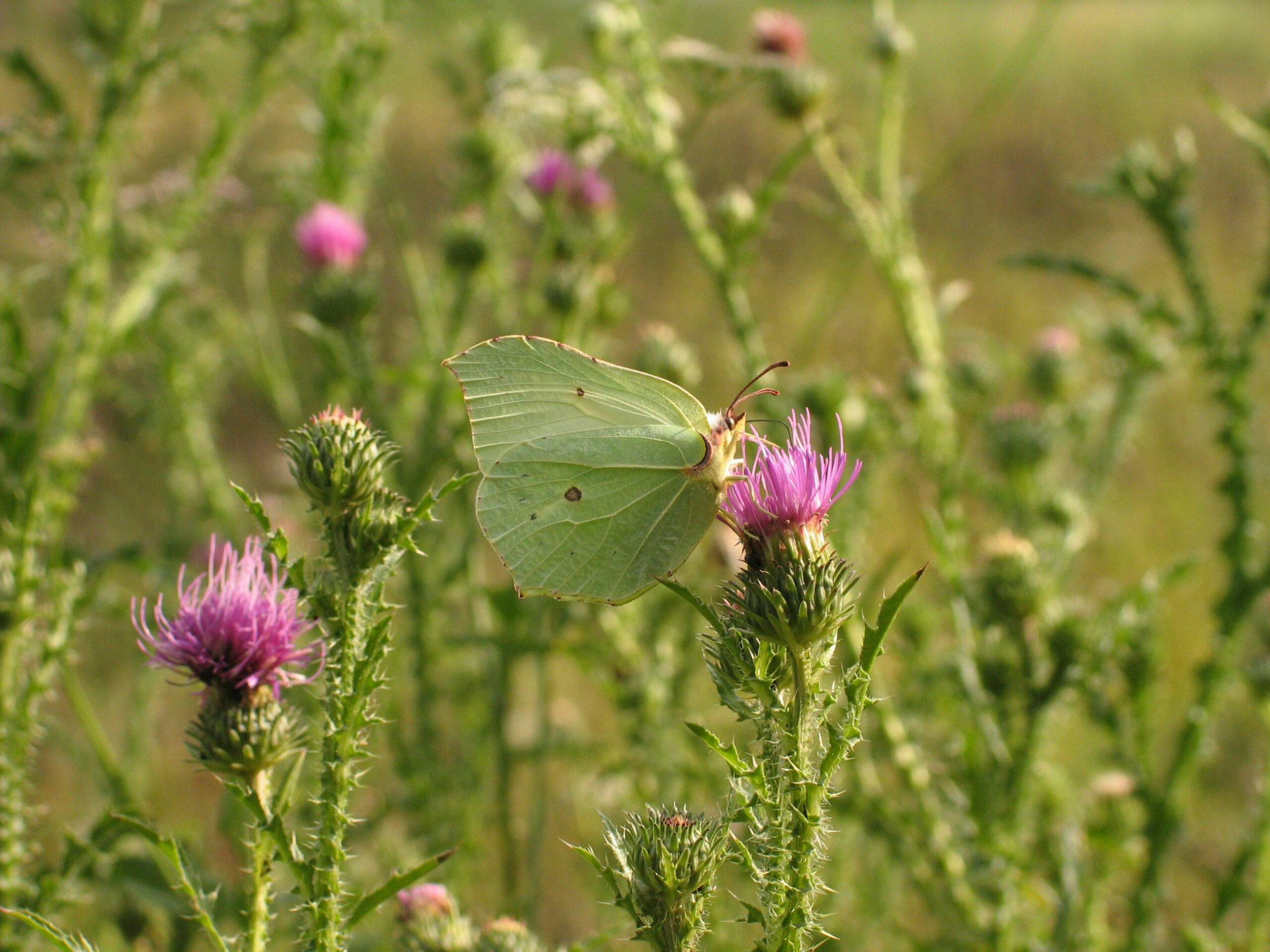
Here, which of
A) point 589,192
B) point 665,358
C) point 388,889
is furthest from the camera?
point 589,192

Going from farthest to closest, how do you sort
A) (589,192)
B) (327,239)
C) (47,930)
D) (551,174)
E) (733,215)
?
(589,192)
(551,174)
(327,239)
(733,215)
(47,930)

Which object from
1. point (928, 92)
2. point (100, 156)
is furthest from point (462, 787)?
point (928, 92)

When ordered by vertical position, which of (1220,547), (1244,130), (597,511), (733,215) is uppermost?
(733,215)

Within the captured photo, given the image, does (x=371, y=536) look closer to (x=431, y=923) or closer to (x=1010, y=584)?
(x=431, y=923)

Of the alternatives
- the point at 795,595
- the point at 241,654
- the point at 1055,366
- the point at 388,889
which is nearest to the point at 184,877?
the point at 388,889

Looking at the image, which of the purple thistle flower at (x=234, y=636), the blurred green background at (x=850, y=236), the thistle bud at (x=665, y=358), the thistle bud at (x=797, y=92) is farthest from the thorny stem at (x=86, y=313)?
the thistle bud at (x=797, y=92)

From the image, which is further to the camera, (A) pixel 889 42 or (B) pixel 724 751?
(A) pixel 889 42

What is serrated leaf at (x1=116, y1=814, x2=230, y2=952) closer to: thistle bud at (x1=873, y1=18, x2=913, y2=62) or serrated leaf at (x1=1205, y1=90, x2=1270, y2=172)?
serrated leaf at (x1=1205, y1=90, x2=1270, y2=172)
